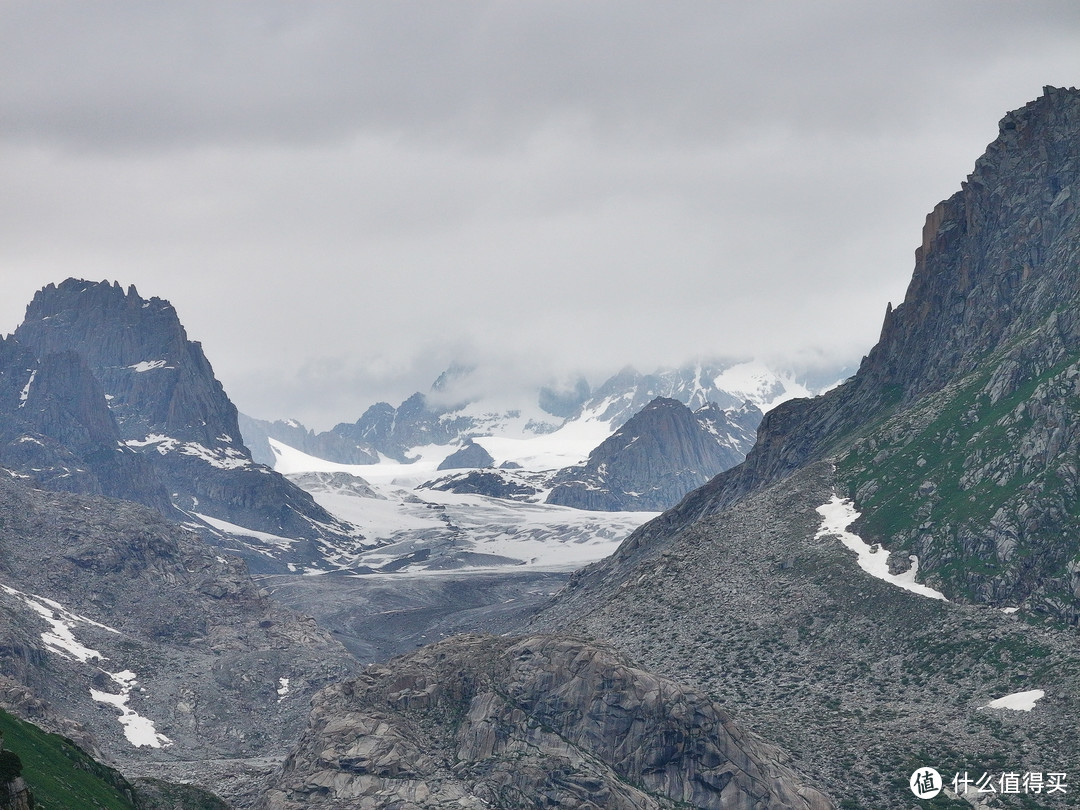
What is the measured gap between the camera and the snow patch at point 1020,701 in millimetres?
178625

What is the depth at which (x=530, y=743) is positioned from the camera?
172625 mm

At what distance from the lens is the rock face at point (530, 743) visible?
164 m

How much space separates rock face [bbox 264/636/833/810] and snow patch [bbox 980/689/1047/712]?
3129 cm

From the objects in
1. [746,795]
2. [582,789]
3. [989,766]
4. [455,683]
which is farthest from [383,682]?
[989,766]

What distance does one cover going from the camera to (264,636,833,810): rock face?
164250 millimetres

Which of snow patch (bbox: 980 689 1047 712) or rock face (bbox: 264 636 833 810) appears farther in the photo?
snow patch (bbox: 980 689 1047 712)

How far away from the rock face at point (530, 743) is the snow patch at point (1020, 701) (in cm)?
3129

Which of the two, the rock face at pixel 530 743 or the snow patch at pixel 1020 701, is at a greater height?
the snow patch at pixel 1020 701

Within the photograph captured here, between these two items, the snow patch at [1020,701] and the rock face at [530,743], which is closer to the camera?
the rock face at [530,743]

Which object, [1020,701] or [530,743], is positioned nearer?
[530,743]

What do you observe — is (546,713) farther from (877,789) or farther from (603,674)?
(877,789)

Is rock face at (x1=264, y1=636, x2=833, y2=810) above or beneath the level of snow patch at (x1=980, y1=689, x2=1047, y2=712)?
beneath

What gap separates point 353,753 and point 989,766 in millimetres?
77871

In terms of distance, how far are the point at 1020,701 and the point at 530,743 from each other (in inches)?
2538
